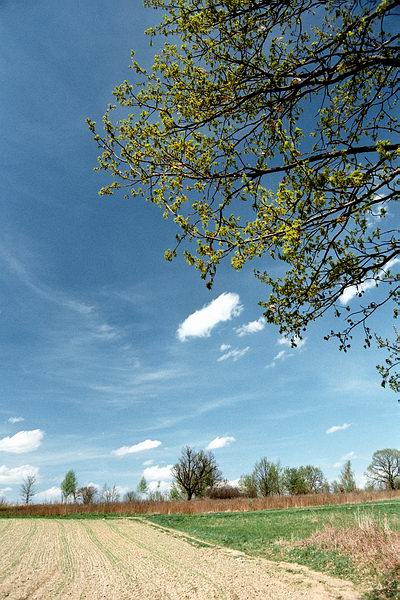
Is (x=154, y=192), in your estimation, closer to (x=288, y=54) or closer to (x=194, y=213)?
(x=194, y=213)

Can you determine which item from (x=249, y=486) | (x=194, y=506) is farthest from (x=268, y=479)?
(x=194, y=506)

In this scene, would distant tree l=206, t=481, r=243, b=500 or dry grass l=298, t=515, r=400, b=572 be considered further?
distant tree l=206, t=481, r=243, b=500

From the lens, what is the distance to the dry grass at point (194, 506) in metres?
36.8

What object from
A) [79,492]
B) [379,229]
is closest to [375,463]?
[79,492]

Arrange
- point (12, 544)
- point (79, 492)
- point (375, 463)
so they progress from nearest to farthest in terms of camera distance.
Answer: point (12, 544)
point (375, 463)
point (79, 492)

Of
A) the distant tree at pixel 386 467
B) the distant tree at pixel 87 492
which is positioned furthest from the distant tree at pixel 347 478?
the distant tree at pixel 87 492

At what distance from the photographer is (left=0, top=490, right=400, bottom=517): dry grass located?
36.8 metres

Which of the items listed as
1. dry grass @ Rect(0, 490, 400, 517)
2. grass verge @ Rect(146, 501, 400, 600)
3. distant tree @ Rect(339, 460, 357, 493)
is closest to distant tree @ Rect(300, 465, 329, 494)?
distant tree @ Rect(339, 460, 357, 493)

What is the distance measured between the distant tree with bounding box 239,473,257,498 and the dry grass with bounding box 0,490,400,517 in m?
30.5

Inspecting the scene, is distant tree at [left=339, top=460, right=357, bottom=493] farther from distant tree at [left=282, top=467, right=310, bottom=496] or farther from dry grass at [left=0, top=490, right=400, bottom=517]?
dry grass at [left=0, top=490, right=400, bottom=517]

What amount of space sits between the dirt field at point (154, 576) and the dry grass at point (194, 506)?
79.6ft

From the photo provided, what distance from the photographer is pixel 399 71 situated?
5.82 m

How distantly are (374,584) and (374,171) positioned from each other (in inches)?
304

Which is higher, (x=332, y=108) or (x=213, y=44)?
(x=213, y=44)
